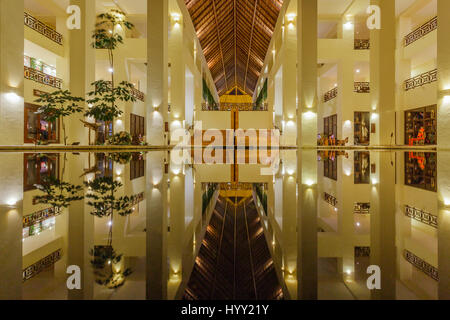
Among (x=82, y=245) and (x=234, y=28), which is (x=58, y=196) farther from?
(x=234, y=28)

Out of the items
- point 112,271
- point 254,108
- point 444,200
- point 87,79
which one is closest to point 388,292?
point 112,271

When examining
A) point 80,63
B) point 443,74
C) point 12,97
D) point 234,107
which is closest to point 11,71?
point 12,97

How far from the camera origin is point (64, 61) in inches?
744

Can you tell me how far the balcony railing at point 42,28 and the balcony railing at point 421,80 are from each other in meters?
19.8

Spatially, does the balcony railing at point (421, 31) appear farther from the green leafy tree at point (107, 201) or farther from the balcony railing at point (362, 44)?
the green leafy tree at point (107, 201)

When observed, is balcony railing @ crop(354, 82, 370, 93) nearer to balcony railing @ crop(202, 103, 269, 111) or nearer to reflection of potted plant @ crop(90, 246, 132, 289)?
balcony railing @ crop(202, 103, 269, 111)

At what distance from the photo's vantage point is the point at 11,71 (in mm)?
8844

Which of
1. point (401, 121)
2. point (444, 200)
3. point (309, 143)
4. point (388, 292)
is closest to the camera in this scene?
point (388, 292)

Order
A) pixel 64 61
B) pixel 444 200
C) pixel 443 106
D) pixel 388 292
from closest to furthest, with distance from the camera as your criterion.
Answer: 1. pixel 388 292
2. pixel 444 200
3. pixel 443 106
4. pixel 64 61

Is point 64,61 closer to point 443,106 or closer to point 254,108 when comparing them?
point 254,108

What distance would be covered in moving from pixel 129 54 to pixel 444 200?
2056 centimetres

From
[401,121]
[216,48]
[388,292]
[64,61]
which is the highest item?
[216,48]

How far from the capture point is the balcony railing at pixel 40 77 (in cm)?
1625

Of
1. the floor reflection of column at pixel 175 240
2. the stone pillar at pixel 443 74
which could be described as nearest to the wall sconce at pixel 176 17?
the stone pillar at pixel 443 74
